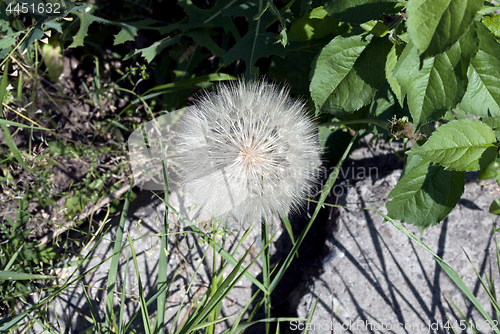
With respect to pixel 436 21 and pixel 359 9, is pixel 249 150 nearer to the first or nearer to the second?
pixel 359 9

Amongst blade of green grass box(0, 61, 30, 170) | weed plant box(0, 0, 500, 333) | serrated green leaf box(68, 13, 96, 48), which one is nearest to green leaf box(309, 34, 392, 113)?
weed plant box(0, 0, 500, 333)

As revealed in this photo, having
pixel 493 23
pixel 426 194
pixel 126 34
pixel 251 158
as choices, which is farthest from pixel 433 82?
pixel 126 34

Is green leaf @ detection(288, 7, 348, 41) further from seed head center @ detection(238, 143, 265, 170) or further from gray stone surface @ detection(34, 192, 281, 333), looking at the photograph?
gray stone surface @ detection(34, 192, 281, 333)

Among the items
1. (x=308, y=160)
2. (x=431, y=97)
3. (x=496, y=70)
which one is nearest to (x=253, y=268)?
(x=308, y=160)

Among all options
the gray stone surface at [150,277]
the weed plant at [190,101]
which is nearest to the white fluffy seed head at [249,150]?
the weed plant at [190,101]

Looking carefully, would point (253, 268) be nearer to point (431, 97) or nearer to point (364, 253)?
point (364, 253)

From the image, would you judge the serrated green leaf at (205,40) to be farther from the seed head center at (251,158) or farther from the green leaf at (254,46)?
the seed head center at (251,158)

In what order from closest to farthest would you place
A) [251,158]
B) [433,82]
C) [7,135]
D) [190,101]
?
[433,82]
[251,158]
[7,135]
[190,101]
